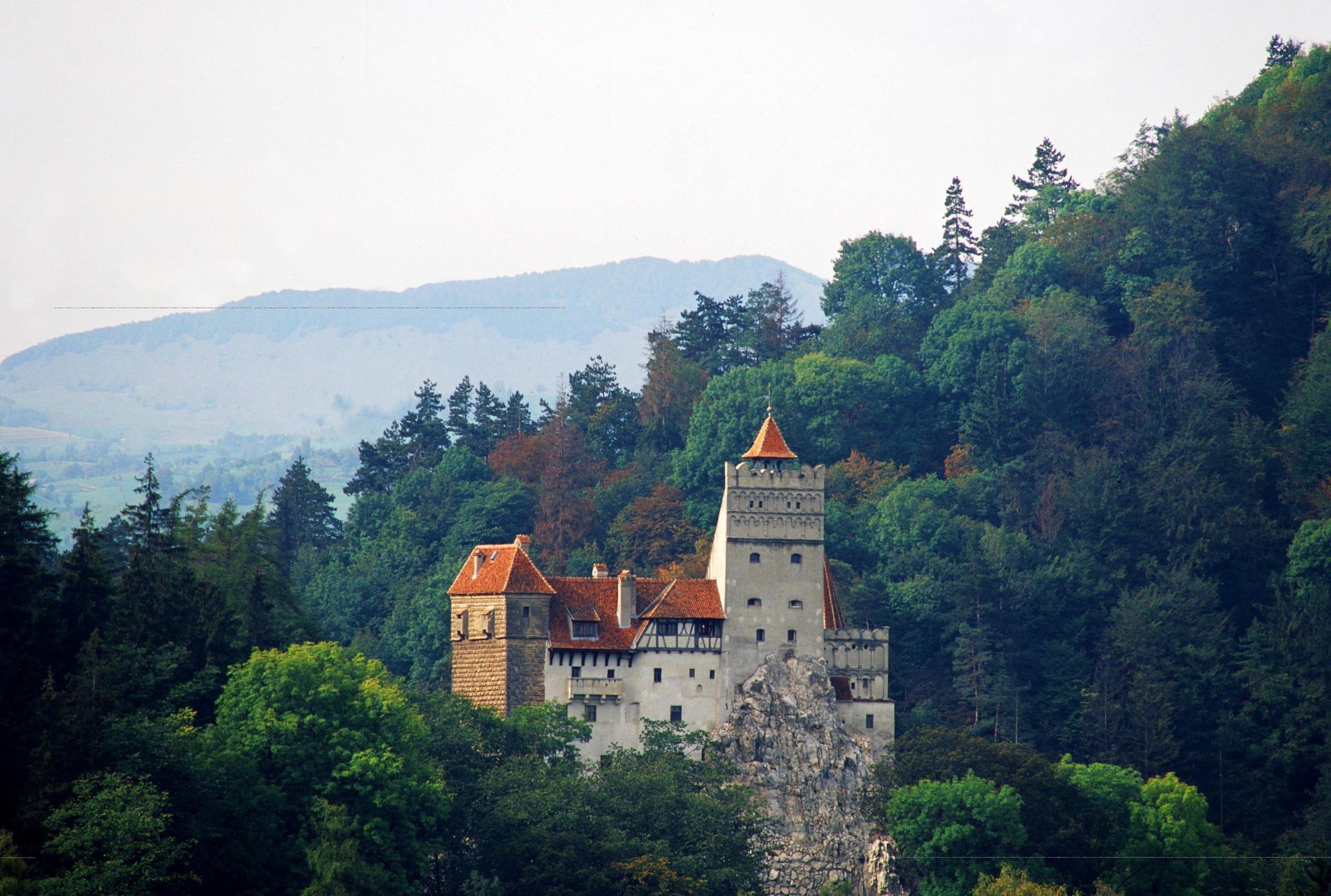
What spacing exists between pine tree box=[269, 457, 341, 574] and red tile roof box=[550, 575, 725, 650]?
1472 inches

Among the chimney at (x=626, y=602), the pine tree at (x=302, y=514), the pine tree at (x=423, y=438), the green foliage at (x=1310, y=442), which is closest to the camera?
the chimney at (x=626, y=602)

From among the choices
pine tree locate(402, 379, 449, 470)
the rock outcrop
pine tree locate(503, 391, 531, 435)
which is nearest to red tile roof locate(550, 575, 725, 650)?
the rock outcrop

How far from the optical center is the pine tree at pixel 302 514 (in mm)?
118250

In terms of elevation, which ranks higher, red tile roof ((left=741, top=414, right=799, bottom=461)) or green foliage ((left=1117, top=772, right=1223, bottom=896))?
red tile roof ((left=741, top=414, right=799, bottom=461))

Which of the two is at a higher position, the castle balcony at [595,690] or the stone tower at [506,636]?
the stone tower at [506,636]

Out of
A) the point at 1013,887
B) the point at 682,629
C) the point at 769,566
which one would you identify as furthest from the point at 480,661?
the point at 1013,887

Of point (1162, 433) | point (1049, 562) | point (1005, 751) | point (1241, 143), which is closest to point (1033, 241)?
point (1241, 143)

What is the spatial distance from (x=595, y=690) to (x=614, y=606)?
138 inches

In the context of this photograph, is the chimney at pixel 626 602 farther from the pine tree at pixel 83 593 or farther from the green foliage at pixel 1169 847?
the pine tree at pixel 83 593

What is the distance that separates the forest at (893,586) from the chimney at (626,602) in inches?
185

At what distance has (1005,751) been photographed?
80.3 metres

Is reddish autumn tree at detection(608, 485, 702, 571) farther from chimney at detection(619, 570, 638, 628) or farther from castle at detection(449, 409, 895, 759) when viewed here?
chimney at detection(619, 570, 638, 628)

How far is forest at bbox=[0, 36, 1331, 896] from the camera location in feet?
215

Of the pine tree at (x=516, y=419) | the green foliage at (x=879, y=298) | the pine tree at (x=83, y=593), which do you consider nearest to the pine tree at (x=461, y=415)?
the pine tree at (x=516, y=419)
